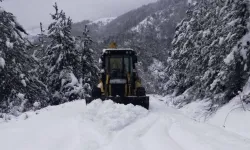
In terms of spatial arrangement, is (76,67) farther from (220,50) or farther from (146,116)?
(146,116)

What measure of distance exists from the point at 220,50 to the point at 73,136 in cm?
1039

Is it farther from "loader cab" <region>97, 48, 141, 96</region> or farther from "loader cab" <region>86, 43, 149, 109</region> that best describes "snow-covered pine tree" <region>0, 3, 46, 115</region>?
"loader cab" <region>97, 48, 141, 96</region>

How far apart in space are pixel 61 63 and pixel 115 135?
62.7 ft

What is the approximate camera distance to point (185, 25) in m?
30.3

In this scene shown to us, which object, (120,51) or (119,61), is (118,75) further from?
(120,51)

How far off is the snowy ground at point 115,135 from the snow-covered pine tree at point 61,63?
15575 millimetres

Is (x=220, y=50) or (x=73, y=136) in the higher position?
(x=220, y=50)

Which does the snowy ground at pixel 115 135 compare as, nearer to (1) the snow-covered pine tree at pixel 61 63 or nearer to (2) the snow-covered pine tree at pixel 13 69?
(2) the snow-covered pine tree at pixel 13 69

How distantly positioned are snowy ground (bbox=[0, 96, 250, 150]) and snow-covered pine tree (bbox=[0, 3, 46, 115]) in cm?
486

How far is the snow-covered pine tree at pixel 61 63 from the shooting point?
82.9 ft

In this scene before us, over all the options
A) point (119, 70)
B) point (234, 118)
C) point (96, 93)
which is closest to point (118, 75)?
point (119, 70)

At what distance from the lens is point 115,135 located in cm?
739

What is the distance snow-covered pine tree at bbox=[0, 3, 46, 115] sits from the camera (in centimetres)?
1373

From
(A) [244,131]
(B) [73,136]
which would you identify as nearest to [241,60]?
(A) [244,131]
